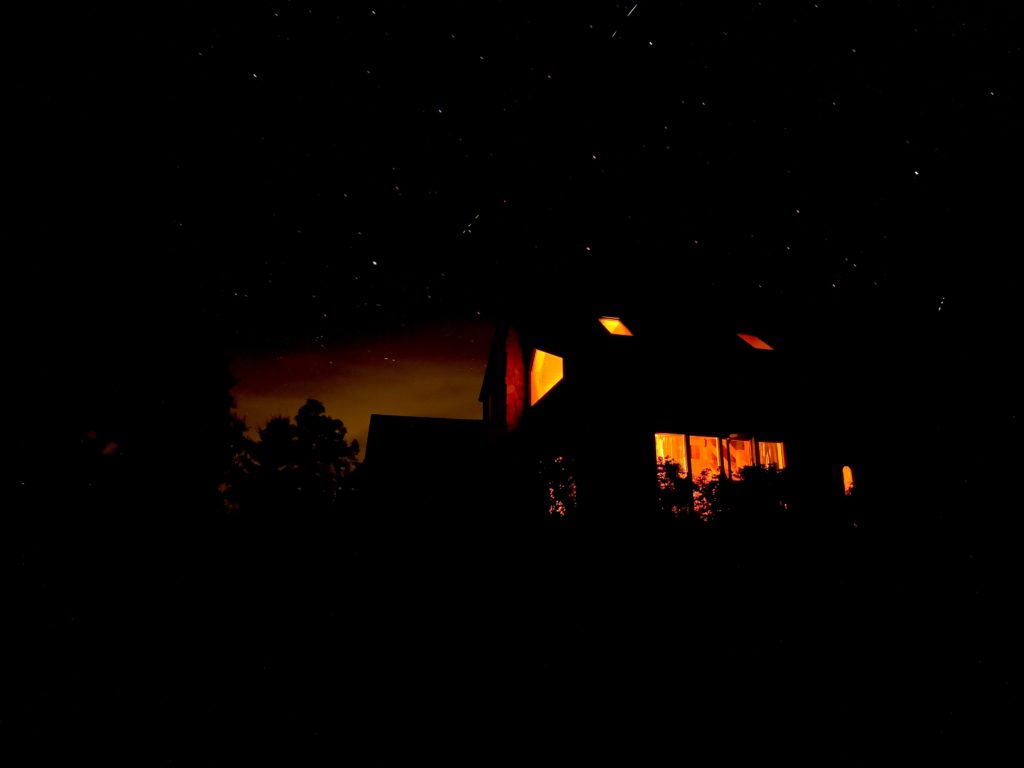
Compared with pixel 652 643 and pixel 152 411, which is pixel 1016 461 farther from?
pixel 152 411

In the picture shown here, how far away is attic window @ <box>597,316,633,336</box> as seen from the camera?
384 inches

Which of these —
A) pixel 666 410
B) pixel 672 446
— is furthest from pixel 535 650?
pixel 672 446

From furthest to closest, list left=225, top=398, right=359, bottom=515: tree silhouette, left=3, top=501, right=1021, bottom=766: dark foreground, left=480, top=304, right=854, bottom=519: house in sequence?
left=225, top=398, right=359, bottom=515: tree silhouette → left=480, top=304, right=854, bottom=519: house → left=3, top=501, right=1021, bottom=766: dark foreground

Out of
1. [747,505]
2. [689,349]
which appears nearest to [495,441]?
[689,349]

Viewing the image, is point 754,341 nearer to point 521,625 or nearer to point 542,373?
point 542,373

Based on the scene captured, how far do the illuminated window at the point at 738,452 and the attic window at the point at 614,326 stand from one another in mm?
3117

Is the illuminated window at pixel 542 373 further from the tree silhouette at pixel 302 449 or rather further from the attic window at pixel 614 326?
the tree silhouette at pixel 302 449

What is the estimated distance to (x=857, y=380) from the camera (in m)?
10.2

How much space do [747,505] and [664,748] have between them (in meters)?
4.48

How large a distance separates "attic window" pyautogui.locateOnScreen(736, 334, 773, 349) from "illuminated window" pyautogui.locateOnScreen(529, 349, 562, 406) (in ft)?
12.2

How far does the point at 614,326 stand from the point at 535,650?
6229mm

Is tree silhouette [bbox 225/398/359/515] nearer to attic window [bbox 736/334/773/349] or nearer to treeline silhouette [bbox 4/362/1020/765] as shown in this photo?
treeline silhouette [bbox 4/362/1020/765]

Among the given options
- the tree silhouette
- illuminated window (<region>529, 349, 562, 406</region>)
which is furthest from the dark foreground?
the tree silhouette

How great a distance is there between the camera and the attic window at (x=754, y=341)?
35.2 ft
